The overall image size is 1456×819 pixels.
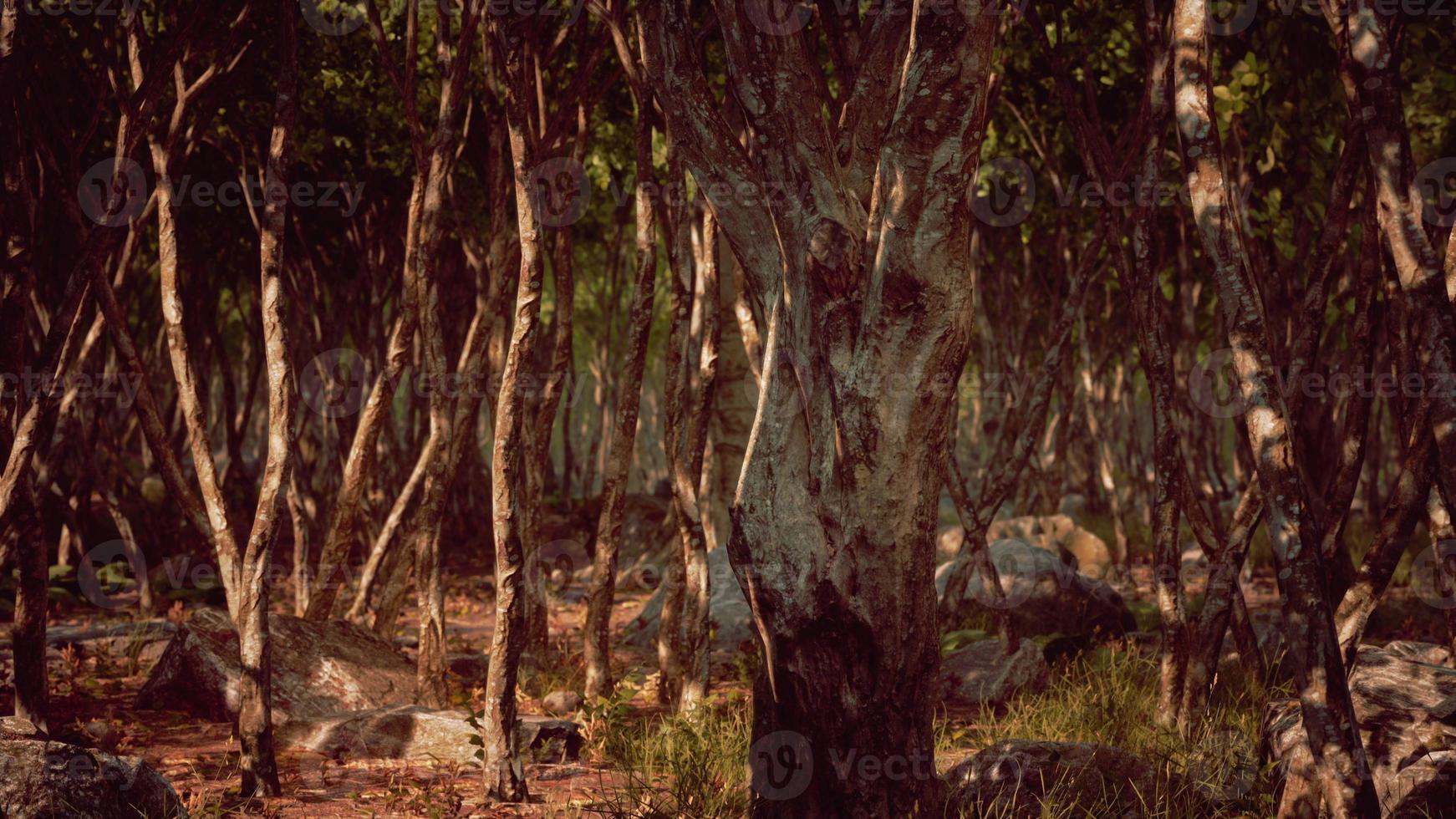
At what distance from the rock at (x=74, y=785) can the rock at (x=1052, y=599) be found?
21.1 ft

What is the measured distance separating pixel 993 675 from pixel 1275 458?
146 inches

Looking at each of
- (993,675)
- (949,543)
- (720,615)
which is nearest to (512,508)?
(993,675)

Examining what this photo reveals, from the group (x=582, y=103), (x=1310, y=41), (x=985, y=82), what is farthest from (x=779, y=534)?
(x=1310, y=41)

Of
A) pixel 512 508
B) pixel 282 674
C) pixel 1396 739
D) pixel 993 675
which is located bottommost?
pixel 993 675

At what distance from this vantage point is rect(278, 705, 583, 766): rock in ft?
21.0

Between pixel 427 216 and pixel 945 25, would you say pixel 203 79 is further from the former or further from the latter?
pixel 945 25

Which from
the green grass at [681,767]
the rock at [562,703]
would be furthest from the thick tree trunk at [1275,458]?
Result: the rock at [562,703]

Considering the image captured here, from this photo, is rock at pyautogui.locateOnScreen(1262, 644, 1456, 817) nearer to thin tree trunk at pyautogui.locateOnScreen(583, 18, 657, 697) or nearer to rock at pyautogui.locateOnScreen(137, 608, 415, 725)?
thin tree trunk at pyautogui.locateOnScreen(583, 18, 657, 697)

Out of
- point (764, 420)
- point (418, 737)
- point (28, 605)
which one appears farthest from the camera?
point (418, 737)

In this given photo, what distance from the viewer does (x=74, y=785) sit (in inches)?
175

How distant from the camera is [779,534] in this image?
14.2 feet

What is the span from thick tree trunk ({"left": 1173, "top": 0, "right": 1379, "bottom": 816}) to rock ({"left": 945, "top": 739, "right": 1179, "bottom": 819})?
953mm

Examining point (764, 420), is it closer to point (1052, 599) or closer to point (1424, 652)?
point (1424, 652)

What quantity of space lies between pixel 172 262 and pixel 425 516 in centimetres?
205
